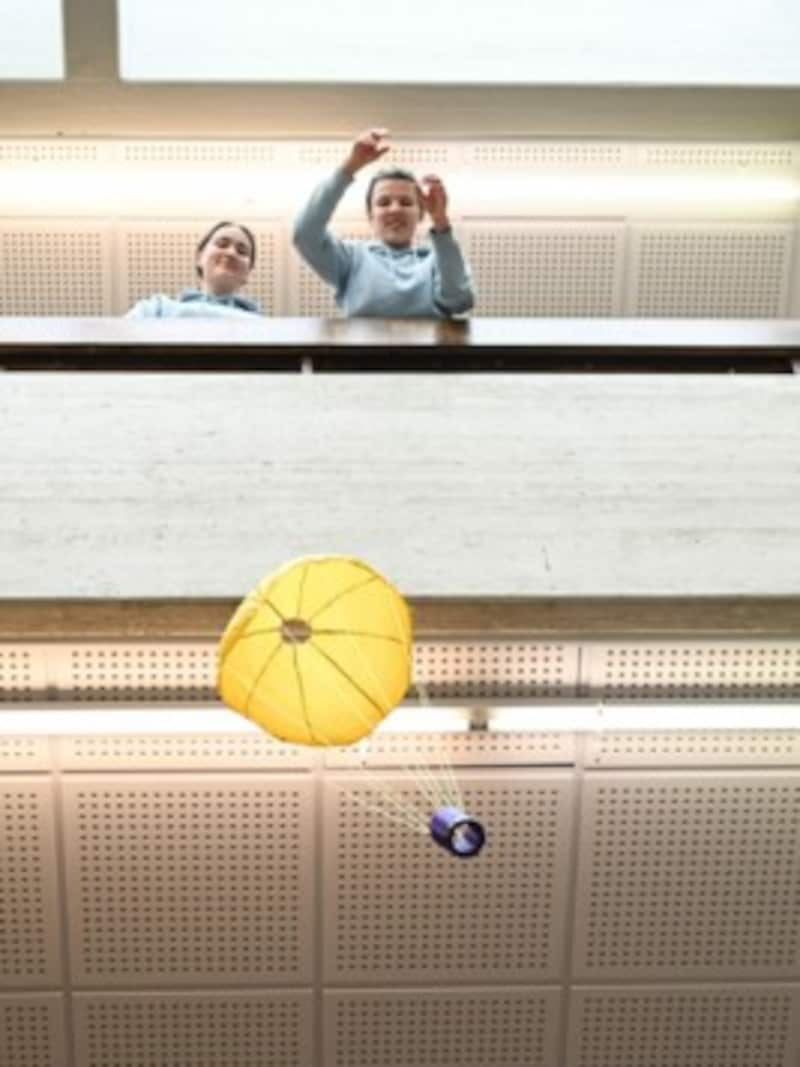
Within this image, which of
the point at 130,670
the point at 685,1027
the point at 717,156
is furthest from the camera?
the point at 717,156

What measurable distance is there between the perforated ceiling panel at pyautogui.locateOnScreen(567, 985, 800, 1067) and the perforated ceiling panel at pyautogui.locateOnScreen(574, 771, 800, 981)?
97 mm

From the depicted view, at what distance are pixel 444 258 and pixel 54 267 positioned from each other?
108 inches

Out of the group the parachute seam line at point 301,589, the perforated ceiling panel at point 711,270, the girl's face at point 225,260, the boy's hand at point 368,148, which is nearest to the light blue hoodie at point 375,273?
the boy's hand at point 368,148

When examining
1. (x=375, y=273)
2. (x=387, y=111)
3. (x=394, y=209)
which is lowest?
(x=375, y=273)

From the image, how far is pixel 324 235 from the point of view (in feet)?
19.6

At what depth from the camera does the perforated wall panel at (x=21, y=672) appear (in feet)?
16.9

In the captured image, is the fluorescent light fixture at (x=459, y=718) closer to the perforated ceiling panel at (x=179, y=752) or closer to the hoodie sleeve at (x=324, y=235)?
the perforated ceiling panel at (x=179, y=752)

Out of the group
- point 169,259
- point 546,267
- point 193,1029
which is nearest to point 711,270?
point 546,267

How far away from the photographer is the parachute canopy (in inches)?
132

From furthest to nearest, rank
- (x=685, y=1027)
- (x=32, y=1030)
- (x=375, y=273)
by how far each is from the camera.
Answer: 1. (x=375, y=273)
2. (x=685, y=1027)
3. (x=32, y=1030)

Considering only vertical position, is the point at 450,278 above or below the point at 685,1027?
above

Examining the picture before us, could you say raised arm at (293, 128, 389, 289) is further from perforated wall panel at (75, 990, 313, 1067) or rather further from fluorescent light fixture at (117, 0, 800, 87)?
perforated wall panel at (75, 990, 313, 1067)

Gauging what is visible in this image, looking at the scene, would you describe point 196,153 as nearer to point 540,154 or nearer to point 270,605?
point 540,154

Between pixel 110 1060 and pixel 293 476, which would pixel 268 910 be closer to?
pixel 110 1060
